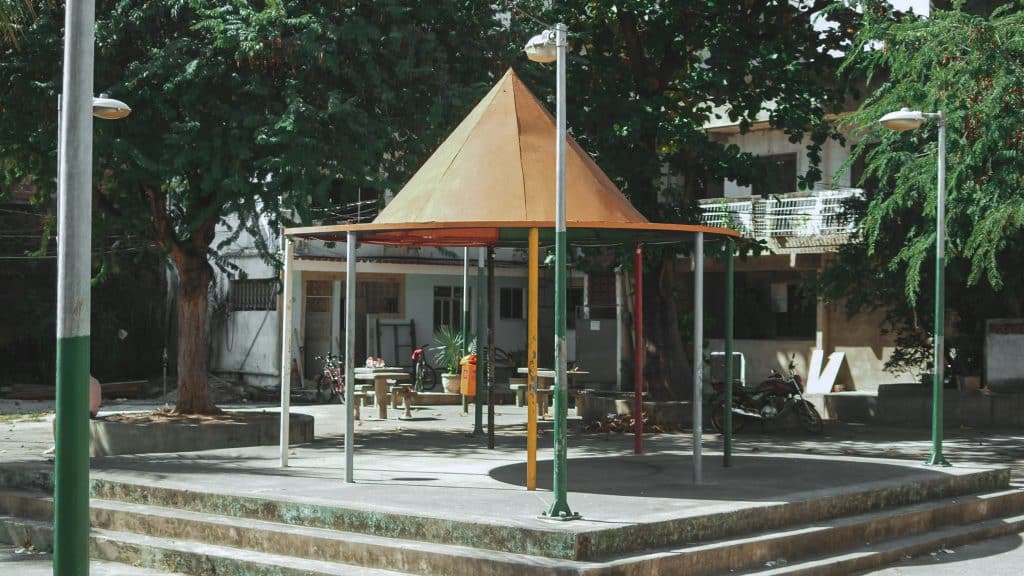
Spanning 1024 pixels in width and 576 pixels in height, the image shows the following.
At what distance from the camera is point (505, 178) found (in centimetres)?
1173

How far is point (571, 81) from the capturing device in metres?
20.0

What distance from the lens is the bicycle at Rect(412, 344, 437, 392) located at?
28244 millimetres

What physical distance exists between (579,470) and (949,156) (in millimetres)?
7759

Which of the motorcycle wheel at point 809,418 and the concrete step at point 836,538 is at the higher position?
the motorcycle wheel at point 809,418

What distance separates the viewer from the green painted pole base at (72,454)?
6.46m

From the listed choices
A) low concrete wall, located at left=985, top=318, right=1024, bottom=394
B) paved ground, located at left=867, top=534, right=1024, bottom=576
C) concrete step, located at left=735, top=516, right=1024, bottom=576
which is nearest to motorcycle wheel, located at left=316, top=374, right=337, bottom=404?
low concrete wall, located at left=985, top=318, right=1024, bottom=394

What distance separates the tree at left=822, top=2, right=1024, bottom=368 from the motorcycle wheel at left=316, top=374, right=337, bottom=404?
39.0 feet

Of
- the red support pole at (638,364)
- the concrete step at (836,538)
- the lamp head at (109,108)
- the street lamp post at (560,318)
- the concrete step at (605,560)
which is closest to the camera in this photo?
the concrete step at (605,560)

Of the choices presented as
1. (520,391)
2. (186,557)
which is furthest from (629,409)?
(186,557)

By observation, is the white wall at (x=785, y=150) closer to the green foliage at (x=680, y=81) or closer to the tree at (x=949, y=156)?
the tree at (x=949, y=156)

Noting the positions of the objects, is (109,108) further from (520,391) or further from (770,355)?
(770,355)

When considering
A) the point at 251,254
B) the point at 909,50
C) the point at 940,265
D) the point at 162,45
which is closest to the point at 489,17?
the point at 162,45

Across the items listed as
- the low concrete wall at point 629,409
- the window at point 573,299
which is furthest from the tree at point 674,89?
the window at point 573,299

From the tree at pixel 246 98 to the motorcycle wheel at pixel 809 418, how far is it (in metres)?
7.63
